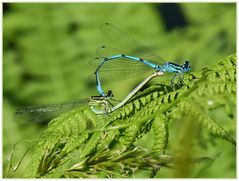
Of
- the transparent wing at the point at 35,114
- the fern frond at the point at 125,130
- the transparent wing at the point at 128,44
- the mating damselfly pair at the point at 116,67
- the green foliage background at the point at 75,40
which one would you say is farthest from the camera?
the green foliage background at the point at 75,40

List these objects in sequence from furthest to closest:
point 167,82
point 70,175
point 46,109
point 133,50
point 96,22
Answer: point 96,22 → point 133,50 → point 46,109 → point 167,82 → point 70,175

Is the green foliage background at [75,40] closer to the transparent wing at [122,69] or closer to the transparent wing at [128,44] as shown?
the transparent wing at [128,44]

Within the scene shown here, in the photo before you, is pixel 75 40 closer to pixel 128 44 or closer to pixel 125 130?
pixel 128 44

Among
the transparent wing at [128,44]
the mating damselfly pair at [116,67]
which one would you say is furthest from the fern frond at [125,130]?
the transparent wing at [128,44]

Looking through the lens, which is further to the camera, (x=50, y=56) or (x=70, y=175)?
(x=50, y=56)

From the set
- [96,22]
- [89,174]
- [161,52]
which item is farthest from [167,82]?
[96,22]

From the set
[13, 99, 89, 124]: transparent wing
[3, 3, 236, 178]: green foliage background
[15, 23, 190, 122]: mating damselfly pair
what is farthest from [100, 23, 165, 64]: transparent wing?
[3, 3, 236, 178]: green foliage background

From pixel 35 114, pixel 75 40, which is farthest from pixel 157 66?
pixel 75 40

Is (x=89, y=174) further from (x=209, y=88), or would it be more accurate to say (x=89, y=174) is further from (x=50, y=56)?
(x=50, y=56)
